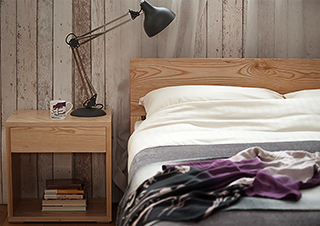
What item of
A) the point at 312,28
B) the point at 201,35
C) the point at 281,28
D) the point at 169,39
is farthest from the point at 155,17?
the point at 312,28

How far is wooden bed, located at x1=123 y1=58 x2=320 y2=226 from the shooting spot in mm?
880

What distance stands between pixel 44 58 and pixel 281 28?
1493 mm

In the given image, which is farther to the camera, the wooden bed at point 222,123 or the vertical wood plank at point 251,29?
the vertical wood plank at point 251,29

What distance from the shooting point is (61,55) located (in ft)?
7.12

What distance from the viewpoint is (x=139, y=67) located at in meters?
2.11

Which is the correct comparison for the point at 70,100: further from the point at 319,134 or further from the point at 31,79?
the point at 319,134

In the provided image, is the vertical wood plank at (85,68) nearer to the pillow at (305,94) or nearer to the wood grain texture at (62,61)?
the wood grain texture at (62,61)

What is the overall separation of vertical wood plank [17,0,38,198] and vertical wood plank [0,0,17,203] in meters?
0.03

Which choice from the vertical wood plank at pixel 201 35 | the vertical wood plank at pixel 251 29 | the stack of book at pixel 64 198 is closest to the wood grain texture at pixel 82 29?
the stack of book at pixel 64 198

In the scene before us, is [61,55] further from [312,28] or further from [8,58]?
[312,28]

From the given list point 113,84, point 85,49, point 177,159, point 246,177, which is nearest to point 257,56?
point 113,84

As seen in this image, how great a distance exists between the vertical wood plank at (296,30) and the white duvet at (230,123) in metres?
0.59

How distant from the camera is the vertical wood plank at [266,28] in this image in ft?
7.25

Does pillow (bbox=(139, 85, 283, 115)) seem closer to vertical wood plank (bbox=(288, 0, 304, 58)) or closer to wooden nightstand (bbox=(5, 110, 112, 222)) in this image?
wooden nightstand (bbox=(5, 110, 112, 222))
